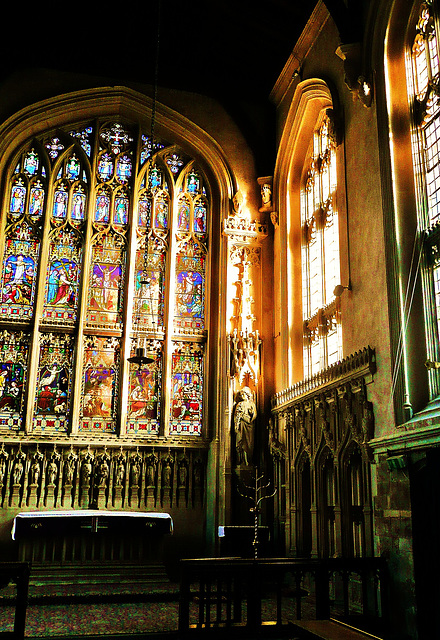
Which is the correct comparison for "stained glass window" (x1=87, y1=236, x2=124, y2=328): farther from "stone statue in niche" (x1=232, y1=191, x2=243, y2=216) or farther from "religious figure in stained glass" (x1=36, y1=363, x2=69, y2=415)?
"stone statue in niche" (x1=232, y1=191, x2=243, y2=216)

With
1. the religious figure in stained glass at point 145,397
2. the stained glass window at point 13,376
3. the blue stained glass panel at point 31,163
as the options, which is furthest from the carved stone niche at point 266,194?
the stained glass window at point 13,376

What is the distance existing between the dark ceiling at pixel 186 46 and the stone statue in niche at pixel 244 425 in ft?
18.3

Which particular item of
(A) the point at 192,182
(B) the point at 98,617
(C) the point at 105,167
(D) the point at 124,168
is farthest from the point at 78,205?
(B) the point at 98,617

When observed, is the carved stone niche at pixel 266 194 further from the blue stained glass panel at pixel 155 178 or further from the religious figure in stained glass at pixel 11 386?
the religious figure in stained glass at pixel 11 386

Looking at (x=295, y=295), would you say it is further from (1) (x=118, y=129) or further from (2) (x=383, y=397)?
(1) (x=118, y=129)

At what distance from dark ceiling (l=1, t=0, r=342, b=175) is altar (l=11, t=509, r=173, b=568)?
28.1 feet

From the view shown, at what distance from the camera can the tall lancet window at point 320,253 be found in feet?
39.1

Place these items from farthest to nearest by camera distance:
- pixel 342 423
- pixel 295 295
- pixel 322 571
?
pixel 295 295
pixel 342 423
pixel 322 571

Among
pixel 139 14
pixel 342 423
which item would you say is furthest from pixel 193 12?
pixel 342 423

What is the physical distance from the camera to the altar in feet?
37.7

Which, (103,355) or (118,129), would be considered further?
(118,129)

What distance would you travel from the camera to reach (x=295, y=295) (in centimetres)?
1364

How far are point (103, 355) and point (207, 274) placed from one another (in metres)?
3.09

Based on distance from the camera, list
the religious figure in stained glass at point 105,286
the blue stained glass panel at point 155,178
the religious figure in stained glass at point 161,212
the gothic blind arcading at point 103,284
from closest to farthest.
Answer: the gothic blind arcading at point 103,284
the religious figure in stained glass at point 105,286
the religious figure in stained glass at point 161,212
the blue stained glass panel at point 155,178
